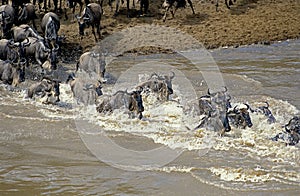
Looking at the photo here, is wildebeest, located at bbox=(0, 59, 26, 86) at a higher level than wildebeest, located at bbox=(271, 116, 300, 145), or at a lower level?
higher

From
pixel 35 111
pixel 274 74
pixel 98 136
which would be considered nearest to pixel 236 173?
pixel 98 136

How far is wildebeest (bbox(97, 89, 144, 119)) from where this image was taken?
10.3 meters

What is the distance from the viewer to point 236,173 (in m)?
7.57

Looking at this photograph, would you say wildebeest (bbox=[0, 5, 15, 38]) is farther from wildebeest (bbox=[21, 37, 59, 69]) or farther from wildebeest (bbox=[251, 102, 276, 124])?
wildebeest (bbox=[251, 102, 276, 124])

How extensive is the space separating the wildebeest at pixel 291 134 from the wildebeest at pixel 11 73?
6.71 m

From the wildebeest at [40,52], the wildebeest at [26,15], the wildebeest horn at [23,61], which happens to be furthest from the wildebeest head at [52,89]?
the wildebeest at [26,15]

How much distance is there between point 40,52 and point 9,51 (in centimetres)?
89

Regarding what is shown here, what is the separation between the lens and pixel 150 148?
8.88 meters

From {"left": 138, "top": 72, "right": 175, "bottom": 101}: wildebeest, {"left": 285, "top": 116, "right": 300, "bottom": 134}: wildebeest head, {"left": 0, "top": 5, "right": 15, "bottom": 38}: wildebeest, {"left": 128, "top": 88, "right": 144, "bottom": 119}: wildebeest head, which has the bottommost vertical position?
{"left": 285, "top": 116, "right": 300, "bottom": 134}: wildebeest head

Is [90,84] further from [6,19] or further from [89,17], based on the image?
[6,19]

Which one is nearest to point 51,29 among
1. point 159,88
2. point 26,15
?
point 26,15

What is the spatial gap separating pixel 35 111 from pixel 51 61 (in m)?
3.21

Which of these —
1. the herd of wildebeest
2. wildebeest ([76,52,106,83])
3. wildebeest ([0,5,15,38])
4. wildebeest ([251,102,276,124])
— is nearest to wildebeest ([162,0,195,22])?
the herd of wildebeest

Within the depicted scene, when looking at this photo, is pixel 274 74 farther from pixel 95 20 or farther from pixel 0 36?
pixel 0 36
